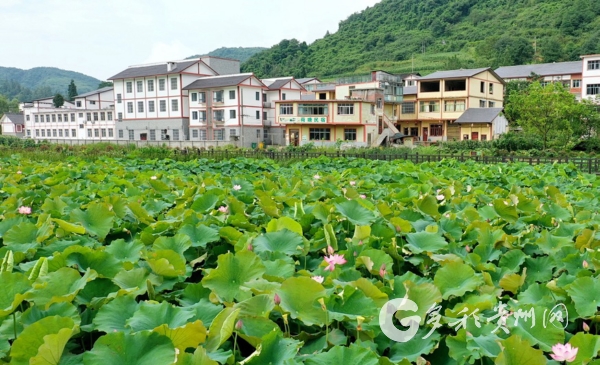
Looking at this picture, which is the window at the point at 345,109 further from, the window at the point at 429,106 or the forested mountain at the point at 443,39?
the forested mountain at the point at 443,39

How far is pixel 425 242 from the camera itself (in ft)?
7.05

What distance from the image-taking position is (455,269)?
5.53ft

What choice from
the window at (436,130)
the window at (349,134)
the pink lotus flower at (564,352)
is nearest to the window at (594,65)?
the window at (436,130)

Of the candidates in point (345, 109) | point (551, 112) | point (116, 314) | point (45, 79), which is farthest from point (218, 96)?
point (45, 79)

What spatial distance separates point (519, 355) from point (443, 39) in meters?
93.4

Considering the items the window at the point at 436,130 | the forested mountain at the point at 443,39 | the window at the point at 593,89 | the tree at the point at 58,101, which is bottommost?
the window at the point at 436,130

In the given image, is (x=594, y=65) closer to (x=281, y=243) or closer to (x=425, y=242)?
(x=425, y=242)

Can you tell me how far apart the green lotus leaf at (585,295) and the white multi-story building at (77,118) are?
5124 centimetres

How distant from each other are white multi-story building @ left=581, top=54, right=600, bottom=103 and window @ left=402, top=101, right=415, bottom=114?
14516 millimetres

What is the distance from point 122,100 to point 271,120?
14244 millimetres

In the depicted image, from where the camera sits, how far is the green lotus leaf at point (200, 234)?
2.15 metres

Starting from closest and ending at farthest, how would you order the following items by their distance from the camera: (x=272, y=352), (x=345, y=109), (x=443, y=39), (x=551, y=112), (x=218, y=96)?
(x=272, y=352) → (x=551, y=112) → (x=345, y=109) → (x=218, y=96) → (x=443, y=39)

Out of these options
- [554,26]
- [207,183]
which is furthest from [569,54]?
[207,183]

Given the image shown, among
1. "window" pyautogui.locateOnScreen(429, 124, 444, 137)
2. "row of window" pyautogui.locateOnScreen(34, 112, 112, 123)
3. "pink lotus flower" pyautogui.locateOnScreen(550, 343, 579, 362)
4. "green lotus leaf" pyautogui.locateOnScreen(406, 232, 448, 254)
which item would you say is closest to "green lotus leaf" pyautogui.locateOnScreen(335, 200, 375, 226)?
"green lotus leaf" pyautogui.locateOnScreen(406, 232, 448, 254)
